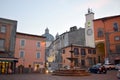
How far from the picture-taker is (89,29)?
53531mm

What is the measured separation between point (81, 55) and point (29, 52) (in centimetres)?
1545

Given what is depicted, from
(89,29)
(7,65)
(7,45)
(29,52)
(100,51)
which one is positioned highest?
(89,29)

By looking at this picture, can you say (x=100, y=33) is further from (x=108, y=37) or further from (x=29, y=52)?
(x=29, y=52)

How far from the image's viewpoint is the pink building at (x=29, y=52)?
39531mm

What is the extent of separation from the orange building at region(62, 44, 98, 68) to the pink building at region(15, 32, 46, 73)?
27.7 feet

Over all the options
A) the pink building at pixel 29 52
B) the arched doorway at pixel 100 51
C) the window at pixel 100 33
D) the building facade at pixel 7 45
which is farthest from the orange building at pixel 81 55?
the building facade at pixel 7 45

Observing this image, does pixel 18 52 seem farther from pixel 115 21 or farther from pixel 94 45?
pixel 115 21

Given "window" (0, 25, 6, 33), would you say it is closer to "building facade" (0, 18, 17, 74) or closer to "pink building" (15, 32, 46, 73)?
"building facade" (0, 18, 17, 74)

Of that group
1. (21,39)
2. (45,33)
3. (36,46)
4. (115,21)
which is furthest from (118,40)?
(45,33)

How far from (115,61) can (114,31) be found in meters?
8.79

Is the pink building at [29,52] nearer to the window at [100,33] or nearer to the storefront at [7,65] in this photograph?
the storefront at [7,65]

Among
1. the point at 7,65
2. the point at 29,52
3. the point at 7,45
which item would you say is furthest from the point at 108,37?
the point at 7,65

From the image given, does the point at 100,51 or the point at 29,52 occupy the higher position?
the point at 100,51

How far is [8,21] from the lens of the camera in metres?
38.4
